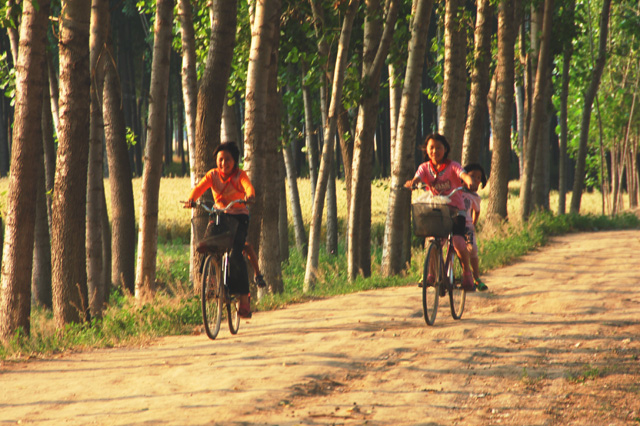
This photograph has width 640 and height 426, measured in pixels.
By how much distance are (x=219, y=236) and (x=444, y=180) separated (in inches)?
103

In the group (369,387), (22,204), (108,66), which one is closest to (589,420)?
(369,387)

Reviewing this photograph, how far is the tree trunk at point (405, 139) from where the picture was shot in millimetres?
13328

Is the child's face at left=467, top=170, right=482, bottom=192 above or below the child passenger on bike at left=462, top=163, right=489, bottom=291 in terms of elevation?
above

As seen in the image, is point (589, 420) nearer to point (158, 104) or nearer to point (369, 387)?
point (369, 387)

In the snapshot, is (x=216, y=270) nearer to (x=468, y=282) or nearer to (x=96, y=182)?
(x=468, y=282)

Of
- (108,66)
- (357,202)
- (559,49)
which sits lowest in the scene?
(357,202)

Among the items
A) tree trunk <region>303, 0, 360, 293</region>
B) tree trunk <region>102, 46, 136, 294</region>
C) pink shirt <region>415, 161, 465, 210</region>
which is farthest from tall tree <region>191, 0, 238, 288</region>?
tree trunk <region>102, 46, 136, 294</region>

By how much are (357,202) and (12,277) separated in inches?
265

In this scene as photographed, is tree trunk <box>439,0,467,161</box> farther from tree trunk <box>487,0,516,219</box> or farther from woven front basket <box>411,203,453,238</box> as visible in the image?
woven front basket <box>411,203,453,238</box>

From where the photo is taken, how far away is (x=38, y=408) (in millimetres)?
5766

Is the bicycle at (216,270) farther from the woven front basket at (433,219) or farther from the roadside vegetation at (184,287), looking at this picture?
the woven front basket at (433,219)

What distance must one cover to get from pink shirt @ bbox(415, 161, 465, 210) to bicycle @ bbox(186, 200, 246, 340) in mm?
2133

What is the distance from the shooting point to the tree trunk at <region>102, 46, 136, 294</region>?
14.9m

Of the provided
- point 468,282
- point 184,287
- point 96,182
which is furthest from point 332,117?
point 468,282
